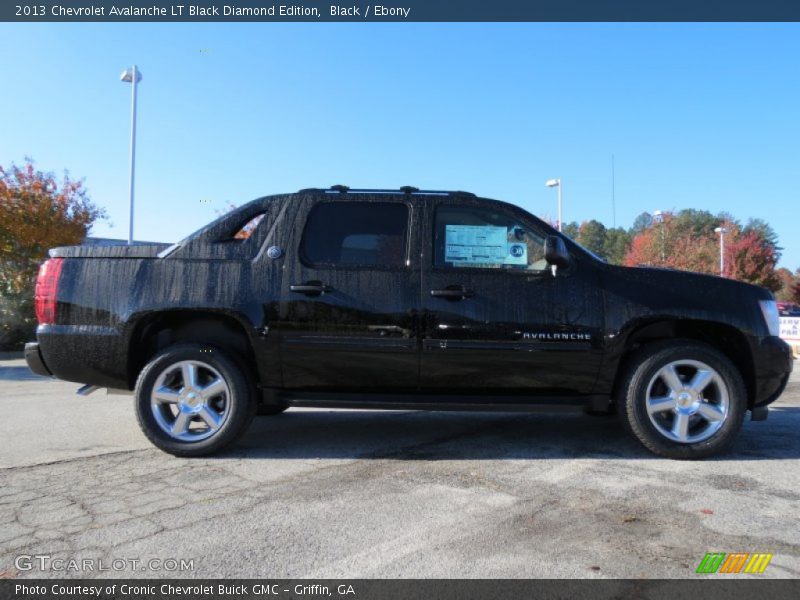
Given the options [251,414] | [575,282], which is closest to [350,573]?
[251,414]

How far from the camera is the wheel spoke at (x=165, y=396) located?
162 inches

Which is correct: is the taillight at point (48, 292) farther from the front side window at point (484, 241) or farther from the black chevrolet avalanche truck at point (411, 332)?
the front side window at point (484, 241)

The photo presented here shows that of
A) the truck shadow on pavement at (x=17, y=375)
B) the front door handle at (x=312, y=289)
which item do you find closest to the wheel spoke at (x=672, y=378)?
the front door handle at (x=312, y=289)

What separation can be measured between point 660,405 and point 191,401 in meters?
3.37

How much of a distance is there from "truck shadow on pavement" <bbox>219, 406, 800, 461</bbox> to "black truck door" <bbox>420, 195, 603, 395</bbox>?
564mm

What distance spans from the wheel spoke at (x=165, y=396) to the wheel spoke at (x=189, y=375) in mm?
113

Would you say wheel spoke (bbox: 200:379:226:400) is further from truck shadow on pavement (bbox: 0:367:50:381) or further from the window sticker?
truck shadow on pavement (bbox: 0:367:50:381)

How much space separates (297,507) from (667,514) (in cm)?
201

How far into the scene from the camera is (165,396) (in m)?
4.11

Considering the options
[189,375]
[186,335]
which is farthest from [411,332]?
[186,335]

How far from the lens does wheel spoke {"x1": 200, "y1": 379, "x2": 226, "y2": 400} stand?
4125mm

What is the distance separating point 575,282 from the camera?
13.6ft

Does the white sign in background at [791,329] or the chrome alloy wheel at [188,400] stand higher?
the white sign in background at [791,329]

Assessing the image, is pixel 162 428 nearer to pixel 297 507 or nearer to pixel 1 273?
pixel 297 507
